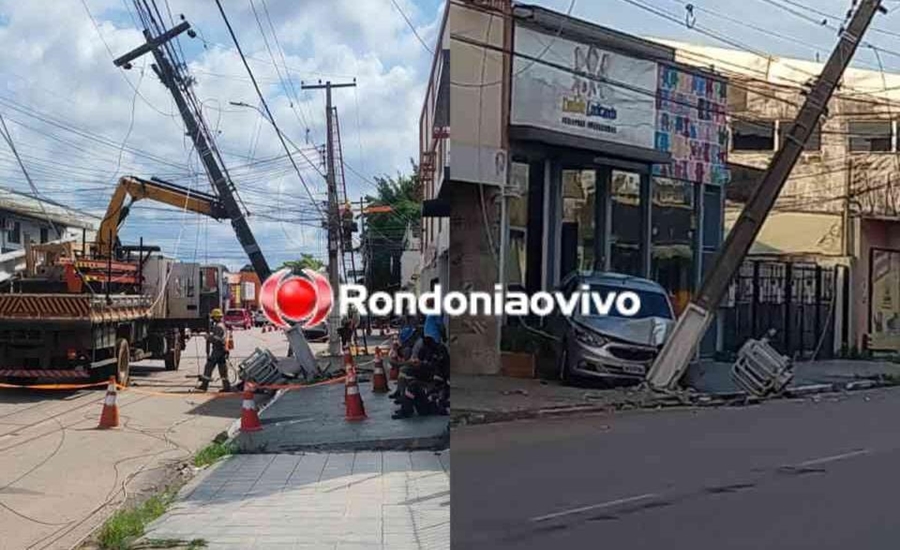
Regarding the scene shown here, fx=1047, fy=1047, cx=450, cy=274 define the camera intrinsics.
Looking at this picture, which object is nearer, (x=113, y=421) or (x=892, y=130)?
(x=892, y=130)

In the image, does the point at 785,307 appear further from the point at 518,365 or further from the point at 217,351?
the point at 217,351

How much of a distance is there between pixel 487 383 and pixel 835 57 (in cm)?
81

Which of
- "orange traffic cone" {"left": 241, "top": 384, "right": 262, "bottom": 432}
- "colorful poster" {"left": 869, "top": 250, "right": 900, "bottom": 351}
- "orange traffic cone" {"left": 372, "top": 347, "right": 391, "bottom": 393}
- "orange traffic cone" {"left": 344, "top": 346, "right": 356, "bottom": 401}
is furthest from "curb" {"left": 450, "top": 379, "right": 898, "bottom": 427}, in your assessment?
"orange traffic cone" {"left": 241, "top": 384, "right": 262, "bottom": 432}

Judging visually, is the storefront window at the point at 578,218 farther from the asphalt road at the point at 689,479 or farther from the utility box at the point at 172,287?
the utility box at the point at 172,287

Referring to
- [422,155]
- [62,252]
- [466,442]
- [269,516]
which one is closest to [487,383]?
[466,442]

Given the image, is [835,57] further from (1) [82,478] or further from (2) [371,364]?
(1) [82,478]

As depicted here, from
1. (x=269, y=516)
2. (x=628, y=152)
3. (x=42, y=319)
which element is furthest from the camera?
(x=269, y=516)

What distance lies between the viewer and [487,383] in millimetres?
1709

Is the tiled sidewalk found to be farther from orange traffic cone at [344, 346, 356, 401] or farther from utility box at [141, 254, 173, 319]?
utility box at [141, 254, 173, 319]

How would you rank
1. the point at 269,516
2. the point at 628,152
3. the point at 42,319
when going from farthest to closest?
the point at 269,516 → the point at 42,319 → the point at 628,152

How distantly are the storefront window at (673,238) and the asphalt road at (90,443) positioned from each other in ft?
4.89

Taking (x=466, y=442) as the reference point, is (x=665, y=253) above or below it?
above

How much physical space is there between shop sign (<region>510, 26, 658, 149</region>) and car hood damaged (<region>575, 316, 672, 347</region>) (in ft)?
0.92

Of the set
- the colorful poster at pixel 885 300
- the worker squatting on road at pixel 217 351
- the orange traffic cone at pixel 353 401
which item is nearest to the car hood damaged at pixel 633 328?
the colorful poster at pixel 885 300
